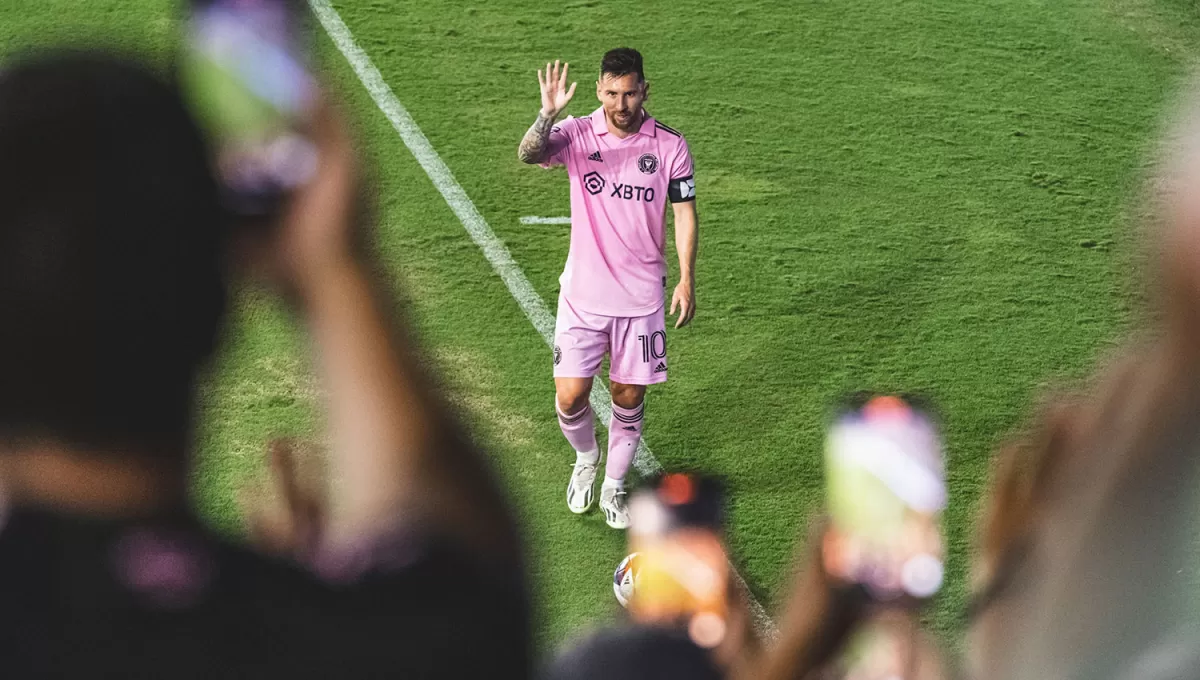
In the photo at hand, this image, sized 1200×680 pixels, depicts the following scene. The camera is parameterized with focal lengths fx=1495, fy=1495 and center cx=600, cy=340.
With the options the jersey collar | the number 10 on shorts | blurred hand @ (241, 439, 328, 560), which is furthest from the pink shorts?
blurred hand @ (241, 439, 328, 560)

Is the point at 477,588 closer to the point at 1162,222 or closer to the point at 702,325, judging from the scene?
the point at 1162,222

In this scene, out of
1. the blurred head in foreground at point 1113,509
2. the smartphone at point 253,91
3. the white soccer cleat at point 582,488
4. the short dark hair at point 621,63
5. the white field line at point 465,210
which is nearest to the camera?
the blurred head in foreground at point 1113,509

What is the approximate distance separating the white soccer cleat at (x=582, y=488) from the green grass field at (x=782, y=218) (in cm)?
9

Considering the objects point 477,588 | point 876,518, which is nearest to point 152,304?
point 477,588

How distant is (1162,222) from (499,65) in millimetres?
9896

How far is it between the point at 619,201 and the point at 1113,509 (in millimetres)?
4552

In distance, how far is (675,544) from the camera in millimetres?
1854

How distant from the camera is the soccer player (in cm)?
582

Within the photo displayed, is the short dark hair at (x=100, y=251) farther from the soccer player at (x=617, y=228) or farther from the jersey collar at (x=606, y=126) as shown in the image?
the jersey collar at (x=606, y=126)

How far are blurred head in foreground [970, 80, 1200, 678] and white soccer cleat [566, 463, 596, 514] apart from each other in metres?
4.82

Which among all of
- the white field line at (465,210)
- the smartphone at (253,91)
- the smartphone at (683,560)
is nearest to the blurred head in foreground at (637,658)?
the smartphone at (683,560)

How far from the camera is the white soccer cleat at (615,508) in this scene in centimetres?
624

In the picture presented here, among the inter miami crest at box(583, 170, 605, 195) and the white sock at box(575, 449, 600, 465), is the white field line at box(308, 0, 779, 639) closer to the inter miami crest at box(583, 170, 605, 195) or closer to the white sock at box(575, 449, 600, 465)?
the white sock at box(575, 449, 600, 465)

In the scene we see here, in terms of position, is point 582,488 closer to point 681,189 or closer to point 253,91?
point 681,189
